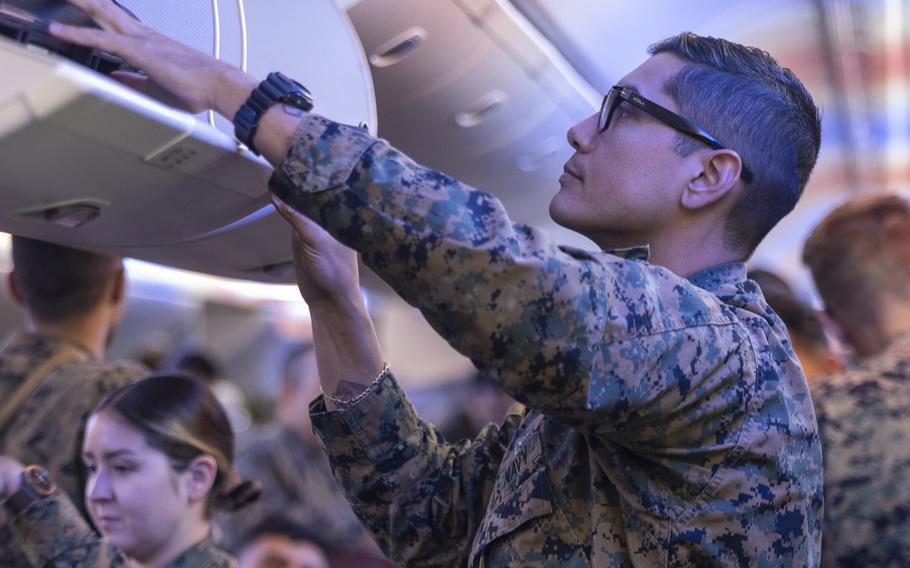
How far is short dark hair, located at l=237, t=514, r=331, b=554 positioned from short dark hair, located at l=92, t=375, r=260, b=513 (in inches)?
26.7

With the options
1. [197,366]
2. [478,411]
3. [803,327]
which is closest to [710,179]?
[803,327]

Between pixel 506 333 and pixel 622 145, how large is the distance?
1.61 ft

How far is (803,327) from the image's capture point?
2.79 metres

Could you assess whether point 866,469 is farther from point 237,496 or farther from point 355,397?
point 237,496

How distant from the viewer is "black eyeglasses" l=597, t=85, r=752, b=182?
145 cm

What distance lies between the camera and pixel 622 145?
1.48 metres

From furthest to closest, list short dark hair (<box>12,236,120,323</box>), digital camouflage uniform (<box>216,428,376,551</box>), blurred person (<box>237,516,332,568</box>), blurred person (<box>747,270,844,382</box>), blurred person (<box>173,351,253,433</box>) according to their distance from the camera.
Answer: blurred person (<box>173,351,253,433</box>) < digital camouflage uniform (<box>216,428,376,551</box>) < blurred person (<box>237,516,332,568</box>) < blurred person (<box>747,270,844,382</box>) < short dark hair (<box>12,236,120,323</box>)

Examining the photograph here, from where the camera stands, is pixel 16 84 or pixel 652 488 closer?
pixel 16 84

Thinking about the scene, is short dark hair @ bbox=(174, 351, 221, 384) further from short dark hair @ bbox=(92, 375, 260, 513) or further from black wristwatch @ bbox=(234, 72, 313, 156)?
black wristwatch @ bbox=(234, 72, 313, 156)

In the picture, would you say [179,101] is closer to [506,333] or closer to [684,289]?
[506,333]

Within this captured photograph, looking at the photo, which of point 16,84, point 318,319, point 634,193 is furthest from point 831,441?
point 16,84

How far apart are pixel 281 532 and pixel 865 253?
A: 183 centimetres

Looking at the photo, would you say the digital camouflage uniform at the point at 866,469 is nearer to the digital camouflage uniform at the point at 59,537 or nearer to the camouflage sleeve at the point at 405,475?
the camouflage sleeve at the point at 405,475

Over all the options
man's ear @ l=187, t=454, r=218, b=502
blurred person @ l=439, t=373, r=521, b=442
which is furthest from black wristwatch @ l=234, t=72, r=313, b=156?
blurred person @ l=439, t=373, r=521, b=442
